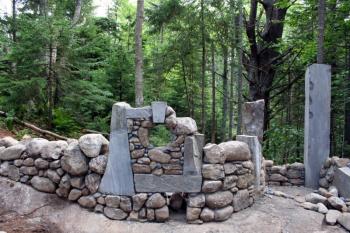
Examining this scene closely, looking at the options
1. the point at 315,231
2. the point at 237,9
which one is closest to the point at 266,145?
the point at 237,9

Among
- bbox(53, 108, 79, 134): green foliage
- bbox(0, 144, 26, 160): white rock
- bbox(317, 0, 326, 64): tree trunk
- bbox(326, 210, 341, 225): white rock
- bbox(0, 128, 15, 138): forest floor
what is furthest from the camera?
bbox(53, 108, 79, 134): green foliage

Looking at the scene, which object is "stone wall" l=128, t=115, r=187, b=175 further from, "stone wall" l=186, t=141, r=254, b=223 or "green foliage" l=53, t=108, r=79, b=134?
"green foliage" l=53, t=108, r=79, b=134

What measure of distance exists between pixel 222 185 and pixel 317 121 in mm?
3788

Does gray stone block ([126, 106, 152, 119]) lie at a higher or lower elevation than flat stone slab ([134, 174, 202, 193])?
higher

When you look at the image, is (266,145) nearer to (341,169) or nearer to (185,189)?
(341,169)

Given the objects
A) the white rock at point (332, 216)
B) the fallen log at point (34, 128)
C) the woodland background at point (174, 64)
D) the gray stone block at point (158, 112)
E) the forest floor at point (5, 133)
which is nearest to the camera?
the gray stone block at point (158, 112)

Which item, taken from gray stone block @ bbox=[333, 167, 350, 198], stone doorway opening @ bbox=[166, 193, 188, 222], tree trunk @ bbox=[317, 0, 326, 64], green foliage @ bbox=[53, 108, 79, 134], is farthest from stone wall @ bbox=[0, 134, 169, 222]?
tree trunk @ bbox=[317, 0, 326, 64]

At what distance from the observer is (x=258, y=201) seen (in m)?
6.09

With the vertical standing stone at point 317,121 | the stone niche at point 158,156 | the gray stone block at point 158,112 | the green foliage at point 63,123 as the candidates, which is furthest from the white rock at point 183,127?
the green foliage at point 63,123

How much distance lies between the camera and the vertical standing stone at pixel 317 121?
7.76 metres

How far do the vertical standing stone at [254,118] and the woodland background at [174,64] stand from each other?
11.2ft

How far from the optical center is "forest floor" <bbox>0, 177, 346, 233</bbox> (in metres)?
4.87

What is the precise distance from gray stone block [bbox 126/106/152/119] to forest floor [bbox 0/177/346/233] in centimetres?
166

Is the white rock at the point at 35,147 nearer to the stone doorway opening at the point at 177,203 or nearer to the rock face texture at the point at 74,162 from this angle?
the rock face texture at the point at 74,162
